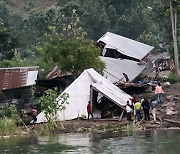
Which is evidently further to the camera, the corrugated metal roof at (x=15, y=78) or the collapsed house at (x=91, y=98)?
the corrugated metal roof at (x=15, y=78)

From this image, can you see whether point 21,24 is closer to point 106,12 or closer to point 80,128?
point 106,12

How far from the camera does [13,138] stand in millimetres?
31672

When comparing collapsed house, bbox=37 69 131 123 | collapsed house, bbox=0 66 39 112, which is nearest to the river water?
collapsed house, bbox=37 69 131 123

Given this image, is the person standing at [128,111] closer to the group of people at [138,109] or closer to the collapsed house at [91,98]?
the group of people at [138,109]

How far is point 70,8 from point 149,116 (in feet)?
186

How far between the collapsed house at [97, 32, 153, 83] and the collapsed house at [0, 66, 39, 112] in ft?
24.3

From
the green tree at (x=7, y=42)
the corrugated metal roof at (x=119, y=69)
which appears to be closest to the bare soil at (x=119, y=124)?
the corrugated metal roof at (x=119, y=69)

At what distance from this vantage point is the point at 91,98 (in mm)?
36656

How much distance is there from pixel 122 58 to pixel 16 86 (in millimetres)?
16698

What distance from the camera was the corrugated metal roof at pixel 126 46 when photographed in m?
57.1

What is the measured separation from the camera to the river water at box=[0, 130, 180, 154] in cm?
2198

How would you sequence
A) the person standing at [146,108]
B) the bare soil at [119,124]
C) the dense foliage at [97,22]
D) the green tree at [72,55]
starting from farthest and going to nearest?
the dense foliage at [97,22]
the green tree at [72,55]
the person standing at [146,108]
the bare soil at [119,124]

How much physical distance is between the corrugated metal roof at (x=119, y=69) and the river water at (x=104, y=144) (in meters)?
18.0

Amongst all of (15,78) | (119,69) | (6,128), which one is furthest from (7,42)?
(6,128)
